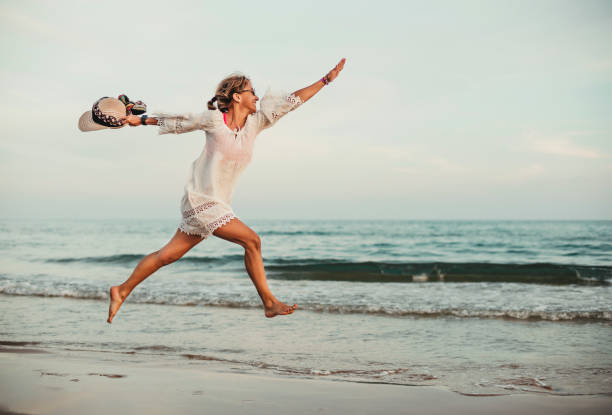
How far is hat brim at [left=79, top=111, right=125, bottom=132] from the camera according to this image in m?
4.09

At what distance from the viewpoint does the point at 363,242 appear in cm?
3095

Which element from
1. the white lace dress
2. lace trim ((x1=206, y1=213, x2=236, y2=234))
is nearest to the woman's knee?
the white lace dress

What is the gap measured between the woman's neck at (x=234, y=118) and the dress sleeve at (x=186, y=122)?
142mm

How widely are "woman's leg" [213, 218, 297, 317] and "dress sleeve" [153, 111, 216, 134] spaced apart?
0.71m

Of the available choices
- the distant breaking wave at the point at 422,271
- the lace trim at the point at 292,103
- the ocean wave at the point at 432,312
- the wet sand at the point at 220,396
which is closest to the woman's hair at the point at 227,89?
the lace trim at the point at 292,103

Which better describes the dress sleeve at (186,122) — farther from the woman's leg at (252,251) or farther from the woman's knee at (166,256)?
the woman's knee at (166,256)

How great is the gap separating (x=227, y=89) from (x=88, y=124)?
106cm

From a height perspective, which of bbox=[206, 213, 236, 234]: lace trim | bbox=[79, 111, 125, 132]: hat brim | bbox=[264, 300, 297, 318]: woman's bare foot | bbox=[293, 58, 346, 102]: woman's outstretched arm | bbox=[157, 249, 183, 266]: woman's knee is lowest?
bbox=[264, 300, 297, 318]: woman's bare foot

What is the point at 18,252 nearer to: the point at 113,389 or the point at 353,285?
the point at 353,285

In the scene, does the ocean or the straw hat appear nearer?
the straw hat

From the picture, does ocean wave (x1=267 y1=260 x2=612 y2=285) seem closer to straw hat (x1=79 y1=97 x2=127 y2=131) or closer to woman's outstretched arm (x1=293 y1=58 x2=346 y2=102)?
woman's outstretched arm (x1=293 y1=58 x2=346 y2=102)

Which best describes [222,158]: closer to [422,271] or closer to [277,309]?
[277,309]

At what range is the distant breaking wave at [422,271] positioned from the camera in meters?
15.3

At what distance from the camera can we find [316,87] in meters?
4.27
